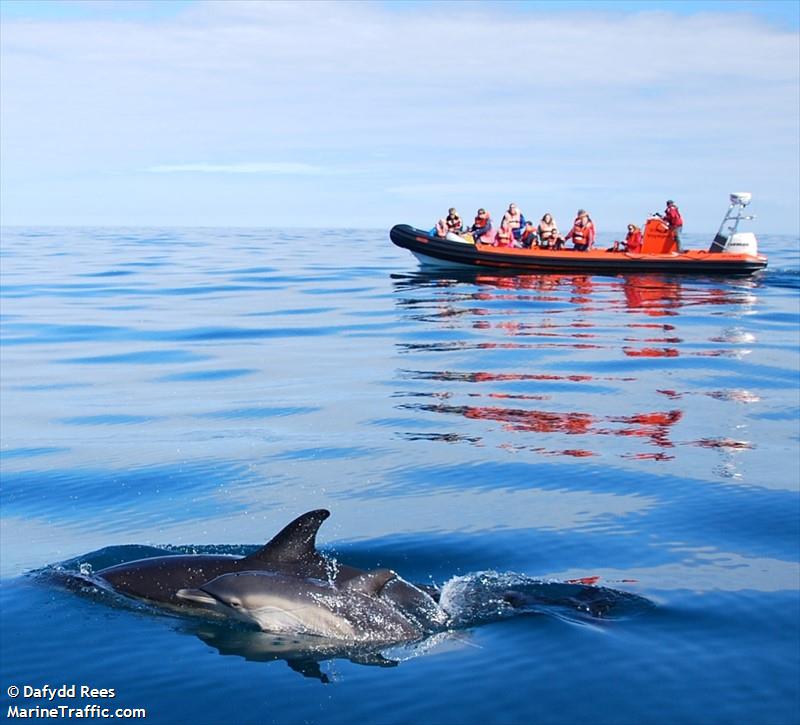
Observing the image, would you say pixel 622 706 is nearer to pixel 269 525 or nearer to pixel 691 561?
pixel 691 561

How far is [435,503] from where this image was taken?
32.9 ft

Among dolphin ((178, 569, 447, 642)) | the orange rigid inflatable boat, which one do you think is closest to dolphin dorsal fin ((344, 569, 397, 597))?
dolphin ((178, 569, 447, 642))

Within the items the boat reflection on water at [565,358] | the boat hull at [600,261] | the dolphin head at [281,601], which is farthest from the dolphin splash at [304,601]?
the boat hull at [600,261]

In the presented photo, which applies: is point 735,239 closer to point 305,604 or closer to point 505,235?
point 505,235

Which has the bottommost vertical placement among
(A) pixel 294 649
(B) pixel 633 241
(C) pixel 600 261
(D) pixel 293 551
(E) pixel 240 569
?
(A) pixel 294 649

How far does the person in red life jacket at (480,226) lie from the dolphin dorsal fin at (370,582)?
118 feet

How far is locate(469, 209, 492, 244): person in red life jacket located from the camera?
137 feet

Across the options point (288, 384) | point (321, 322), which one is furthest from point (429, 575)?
point (321, 322)

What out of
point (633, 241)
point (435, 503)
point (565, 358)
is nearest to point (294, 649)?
point (435, 503)

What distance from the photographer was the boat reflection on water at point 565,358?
1327cm

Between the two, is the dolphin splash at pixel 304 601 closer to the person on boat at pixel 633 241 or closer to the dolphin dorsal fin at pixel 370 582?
the dolphin dorsal fin at pixel 370 582

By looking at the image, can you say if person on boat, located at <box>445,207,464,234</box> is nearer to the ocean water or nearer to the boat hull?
the boat hull

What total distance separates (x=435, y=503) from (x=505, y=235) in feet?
107

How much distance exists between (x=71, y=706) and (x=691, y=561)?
4.54 meters
